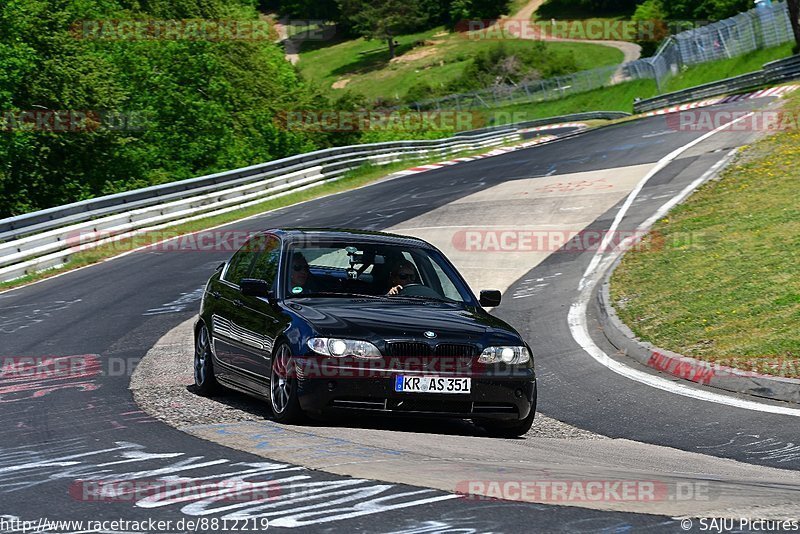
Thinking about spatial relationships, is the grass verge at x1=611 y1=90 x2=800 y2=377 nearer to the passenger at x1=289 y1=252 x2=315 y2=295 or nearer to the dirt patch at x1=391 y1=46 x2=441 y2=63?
the passenger at x1=289 y1=252 x2=315 y2=295

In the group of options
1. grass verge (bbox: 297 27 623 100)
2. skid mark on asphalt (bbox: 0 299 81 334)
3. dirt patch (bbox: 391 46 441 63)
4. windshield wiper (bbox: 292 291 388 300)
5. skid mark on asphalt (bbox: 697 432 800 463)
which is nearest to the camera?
skid mark on asphalt (bbox: 697 432 800 463)

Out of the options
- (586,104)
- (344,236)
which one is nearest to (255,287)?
(344,236)

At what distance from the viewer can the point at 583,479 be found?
660 centimetres

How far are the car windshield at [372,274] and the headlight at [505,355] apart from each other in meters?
1.10

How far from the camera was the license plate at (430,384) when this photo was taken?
846 cm

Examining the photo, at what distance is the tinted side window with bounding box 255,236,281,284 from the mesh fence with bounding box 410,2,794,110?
54.6 meters

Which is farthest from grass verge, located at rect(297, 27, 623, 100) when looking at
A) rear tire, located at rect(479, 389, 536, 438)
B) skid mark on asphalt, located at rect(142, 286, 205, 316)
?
rear tire, located at rect(479, 389, 536, 438)

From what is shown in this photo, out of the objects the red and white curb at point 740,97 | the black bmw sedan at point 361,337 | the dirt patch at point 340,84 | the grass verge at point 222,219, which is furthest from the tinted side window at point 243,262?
the dirt patch at point 340,84

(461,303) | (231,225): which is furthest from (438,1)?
(461,303)

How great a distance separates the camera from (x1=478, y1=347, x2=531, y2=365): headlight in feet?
28.7

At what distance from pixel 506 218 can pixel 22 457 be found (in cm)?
1893

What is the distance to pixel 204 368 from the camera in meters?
10.5

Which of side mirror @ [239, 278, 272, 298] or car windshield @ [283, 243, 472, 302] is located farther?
car windshield @ [283, 243, 472, 302]

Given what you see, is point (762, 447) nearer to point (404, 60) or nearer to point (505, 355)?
point (505, 355)
